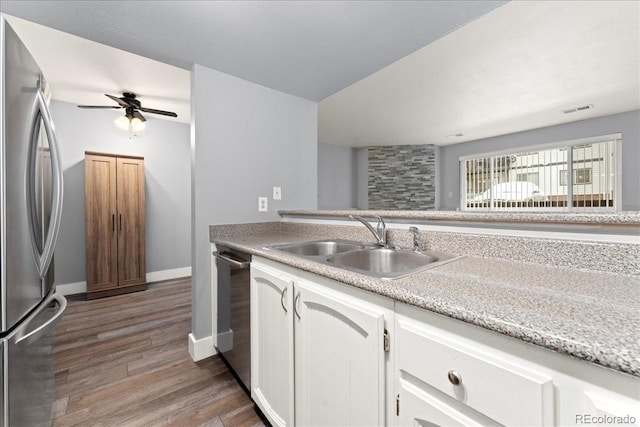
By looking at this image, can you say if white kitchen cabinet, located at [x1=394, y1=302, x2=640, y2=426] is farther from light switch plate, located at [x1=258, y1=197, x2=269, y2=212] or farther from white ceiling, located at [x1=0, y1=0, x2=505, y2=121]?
light switch plate, located at [x1=258, y1=197, x2=269, y2=212]

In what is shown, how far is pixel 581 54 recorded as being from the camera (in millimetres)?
2395

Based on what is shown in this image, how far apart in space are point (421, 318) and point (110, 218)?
3.78 metres

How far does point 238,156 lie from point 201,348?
4.85 ft

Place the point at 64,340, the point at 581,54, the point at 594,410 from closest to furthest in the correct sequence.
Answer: the point at 594,410, the point at 64,340, the point at 581,54

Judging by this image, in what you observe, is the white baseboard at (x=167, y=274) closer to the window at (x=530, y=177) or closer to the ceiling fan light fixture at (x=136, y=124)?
the ceiling fan light fixture at (x=136, y=124)

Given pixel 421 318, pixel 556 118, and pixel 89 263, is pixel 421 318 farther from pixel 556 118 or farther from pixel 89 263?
pixel 556 118

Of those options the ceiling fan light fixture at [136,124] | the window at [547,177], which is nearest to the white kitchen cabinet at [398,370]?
the ceiling fan light fixture at [136,124]

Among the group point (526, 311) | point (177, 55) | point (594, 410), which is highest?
point (177, 55)

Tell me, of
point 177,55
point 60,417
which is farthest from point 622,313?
point 177,55

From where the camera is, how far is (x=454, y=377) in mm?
577

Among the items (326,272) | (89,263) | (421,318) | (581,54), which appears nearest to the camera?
(421,318)

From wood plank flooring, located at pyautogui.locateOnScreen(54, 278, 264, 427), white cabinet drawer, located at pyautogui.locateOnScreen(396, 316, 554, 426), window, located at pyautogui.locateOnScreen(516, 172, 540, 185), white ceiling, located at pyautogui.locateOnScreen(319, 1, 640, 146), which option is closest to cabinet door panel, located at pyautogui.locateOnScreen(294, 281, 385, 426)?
white cabinet drawer, located at pyautogui.locateOnScreen(396, 316, 554, 426)

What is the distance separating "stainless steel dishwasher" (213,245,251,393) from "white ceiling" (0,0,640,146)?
137 centimetres

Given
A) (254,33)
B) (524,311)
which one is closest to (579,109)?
(254,33)
